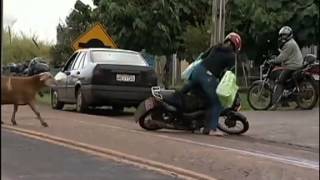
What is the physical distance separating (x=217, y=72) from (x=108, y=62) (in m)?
4.82

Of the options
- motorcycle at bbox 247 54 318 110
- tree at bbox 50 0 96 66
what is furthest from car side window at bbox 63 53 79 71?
tree at bbox 50 0 96 66

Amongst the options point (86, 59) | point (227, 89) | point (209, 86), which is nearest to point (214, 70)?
point (209, 86)

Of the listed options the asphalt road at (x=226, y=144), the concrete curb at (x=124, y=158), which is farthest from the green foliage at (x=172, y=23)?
the concrete curb at (x=124, y=158)

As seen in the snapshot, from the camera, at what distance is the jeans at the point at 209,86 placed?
408 inches

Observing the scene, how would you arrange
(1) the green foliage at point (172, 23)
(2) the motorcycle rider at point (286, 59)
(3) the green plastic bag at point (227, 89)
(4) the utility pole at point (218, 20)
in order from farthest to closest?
(1) the green foliage at point (172, 23) < (4) the utility pole at point (218, 20) < (2) the motorcycle rider at point (286, 59) < (3) the green plastic bag at point (227, 89)

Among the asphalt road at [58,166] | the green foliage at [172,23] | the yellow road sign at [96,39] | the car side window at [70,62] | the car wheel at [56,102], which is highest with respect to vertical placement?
the green foliage at [172,23]

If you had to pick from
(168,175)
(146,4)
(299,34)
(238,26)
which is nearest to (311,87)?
(299,34)

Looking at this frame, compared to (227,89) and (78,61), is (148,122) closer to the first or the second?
(227,89)

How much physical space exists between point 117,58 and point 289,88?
3926mm

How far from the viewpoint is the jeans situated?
1035 cm

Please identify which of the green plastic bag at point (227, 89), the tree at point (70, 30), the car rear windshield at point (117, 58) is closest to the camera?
the green plastic bag at point (227, 89)

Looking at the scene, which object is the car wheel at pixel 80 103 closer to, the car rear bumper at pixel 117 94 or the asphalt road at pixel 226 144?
the car rear bumper at pixel 117 94

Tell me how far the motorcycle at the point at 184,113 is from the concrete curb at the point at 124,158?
164 centimetres

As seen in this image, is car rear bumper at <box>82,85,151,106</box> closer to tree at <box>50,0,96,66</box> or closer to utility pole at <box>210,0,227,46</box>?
utility pole at <box>210,0,227,46</box>
